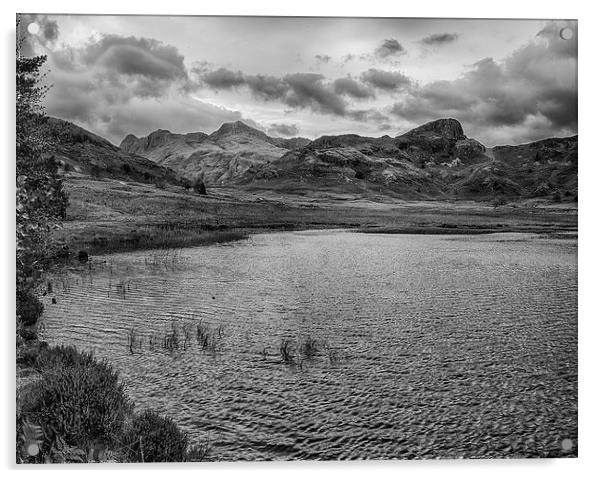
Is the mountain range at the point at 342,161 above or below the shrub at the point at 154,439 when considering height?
above

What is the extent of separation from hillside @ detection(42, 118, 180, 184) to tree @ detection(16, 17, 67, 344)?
0.33ft

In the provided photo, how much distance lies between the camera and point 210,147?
211 inches

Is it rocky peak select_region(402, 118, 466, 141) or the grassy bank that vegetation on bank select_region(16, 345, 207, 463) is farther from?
rocky peak select_region(402, 118, 466, 141)

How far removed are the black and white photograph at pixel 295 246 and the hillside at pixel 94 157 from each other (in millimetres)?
20

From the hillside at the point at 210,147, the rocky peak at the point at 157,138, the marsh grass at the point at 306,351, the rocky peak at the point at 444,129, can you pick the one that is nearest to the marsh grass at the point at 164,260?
the hillside at the point at 210,147

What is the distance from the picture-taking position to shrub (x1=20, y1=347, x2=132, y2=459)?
404 cm

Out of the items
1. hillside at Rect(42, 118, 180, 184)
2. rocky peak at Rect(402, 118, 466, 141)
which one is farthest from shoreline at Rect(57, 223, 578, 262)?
rocky peak at Rect(402, 118, 466, 141)

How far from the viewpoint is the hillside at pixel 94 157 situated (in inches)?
190

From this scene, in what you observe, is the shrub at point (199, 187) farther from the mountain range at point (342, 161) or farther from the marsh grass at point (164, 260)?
the marsh grass at point (164, 260)

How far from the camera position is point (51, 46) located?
481 centimetres
